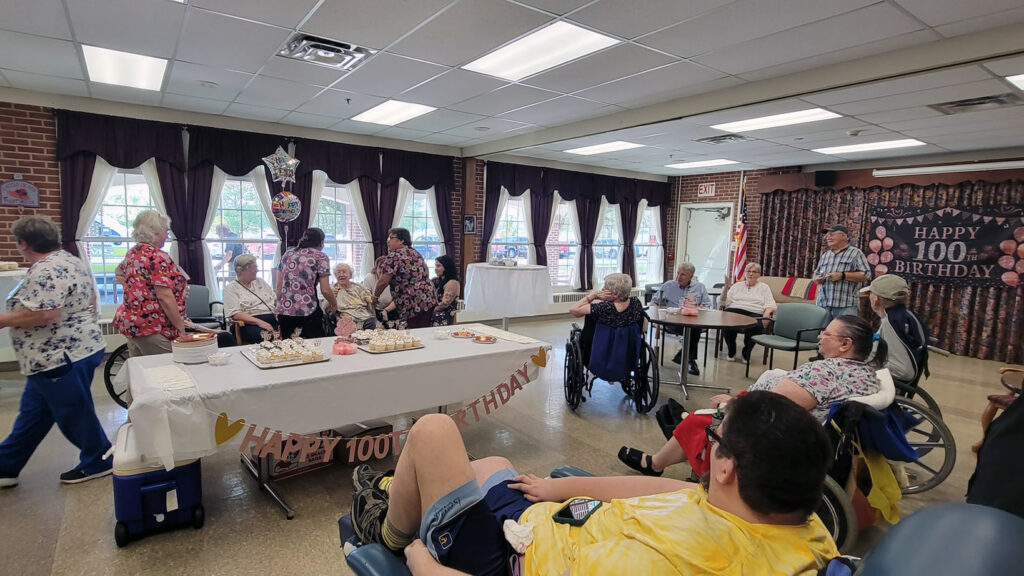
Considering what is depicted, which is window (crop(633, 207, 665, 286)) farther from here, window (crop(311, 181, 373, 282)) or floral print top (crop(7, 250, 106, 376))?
floral print top (crop(7, 250, 106, 376))

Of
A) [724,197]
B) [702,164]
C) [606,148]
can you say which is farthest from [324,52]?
[724,197]

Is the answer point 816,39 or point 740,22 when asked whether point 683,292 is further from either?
point 740,22

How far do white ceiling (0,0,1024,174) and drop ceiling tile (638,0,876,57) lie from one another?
0.01 meters

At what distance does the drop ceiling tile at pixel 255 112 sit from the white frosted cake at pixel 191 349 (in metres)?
3.29

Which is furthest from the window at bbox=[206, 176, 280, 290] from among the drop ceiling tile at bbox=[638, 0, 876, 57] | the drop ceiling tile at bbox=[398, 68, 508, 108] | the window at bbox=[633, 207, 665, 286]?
the window at bbox=[633, 207, 665, 286]

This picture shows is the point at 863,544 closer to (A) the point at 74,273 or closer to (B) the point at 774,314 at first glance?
(B) the point at 774,314

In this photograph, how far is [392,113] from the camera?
521cm

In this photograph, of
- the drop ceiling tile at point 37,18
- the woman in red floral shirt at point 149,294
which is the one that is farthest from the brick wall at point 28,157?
the woman in red floral shirt at point 149,294

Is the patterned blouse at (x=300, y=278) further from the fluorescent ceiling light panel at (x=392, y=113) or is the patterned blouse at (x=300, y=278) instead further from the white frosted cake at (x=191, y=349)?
the fluorescent ceiling light panel at (x=392, y=113)

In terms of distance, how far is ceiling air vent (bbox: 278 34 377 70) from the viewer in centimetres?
326

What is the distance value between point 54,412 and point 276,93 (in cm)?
305

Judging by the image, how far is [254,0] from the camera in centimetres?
266

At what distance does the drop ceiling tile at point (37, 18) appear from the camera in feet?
8.92

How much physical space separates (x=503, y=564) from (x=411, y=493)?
0.32m
